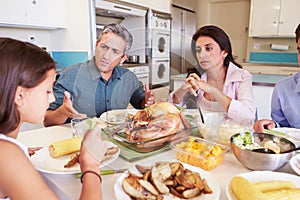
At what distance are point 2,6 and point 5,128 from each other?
1.91m

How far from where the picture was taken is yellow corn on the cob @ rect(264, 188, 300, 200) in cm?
47

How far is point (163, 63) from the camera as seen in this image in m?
1.09

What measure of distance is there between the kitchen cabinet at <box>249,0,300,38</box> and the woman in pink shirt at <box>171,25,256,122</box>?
121 inches

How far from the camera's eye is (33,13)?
229cm

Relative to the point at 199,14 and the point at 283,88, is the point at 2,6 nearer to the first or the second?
the point at 283,88

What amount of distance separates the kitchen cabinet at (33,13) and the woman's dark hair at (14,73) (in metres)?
1.85

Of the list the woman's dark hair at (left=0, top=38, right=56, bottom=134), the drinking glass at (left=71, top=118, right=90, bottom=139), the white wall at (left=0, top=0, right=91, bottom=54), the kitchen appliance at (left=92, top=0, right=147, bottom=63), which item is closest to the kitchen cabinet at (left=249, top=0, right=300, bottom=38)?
the kitchen appliance at (left=92, top=0, right=147, bottom=63)

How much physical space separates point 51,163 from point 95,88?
62 centimetres

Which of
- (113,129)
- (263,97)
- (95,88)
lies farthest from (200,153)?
(263,97)

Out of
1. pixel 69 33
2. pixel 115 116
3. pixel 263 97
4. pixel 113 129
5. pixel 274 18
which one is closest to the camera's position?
pixel 113 129

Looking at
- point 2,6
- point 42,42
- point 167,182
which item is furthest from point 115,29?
point 42,42

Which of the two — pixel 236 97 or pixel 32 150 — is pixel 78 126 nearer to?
pixel 32 150

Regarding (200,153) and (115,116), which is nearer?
(200,153)

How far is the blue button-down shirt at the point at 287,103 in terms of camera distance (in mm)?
1202
